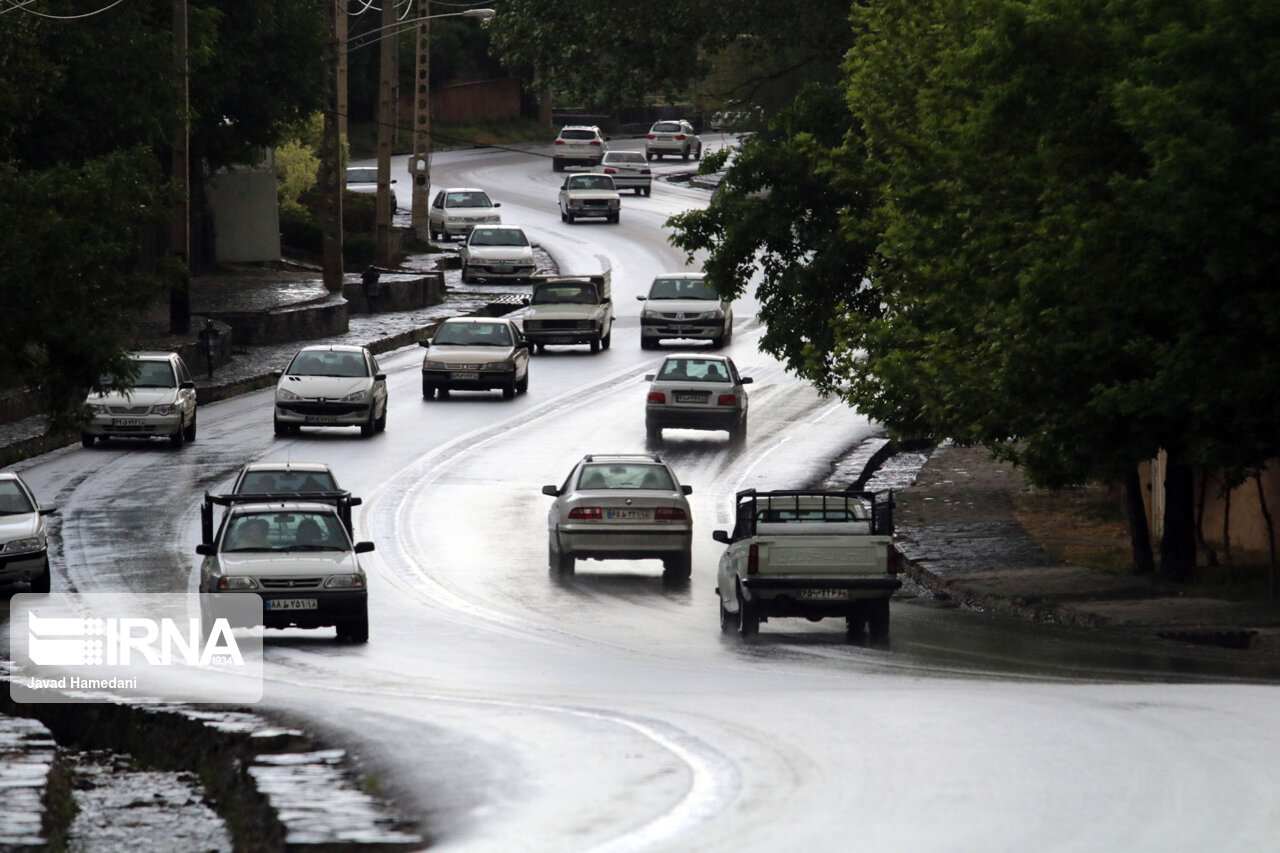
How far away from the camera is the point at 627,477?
959 inches

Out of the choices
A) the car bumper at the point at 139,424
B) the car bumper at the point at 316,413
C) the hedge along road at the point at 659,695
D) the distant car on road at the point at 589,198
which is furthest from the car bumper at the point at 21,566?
the distant car on road at the point at 589,198

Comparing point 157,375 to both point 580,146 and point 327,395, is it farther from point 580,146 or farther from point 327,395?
point 580,146

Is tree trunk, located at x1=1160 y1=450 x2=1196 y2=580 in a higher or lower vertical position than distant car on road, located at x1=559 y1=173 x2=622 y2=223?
lower

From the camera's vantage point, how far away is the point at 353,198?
67.7m

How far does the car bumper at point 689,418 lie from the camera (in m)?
35.6

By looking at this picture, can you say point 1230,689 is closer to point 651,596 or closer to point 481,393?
point 651,596

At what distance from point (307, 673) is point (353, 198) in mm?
52144

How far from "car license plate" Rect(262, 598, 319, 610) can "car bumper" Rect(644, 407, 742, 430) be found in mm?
17466

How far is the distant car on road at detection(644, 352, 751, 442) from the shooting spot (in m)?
35.6

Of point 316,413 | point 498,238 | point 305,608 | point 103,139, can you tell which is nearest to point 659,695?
point 305,608

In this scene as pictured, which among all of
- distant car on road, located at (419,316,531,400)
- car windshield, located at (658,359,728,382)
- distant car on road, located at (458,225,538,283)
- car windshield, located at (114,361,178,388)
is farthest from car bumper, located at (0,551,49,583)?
distant car on road, located at (458,225,538,283)

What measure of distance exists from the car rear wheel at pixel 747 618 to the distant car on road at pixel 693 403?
1540 centimetres

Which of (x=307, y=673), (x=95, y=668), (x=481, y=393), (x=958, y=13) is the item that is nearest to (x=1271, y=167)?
(x=958, y=13)

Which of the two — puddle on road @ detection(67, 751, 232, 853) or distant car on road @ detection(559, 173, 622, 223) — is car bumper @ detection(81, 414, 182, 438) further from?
distant car on road @ detection(559, 173, 622, 223)
